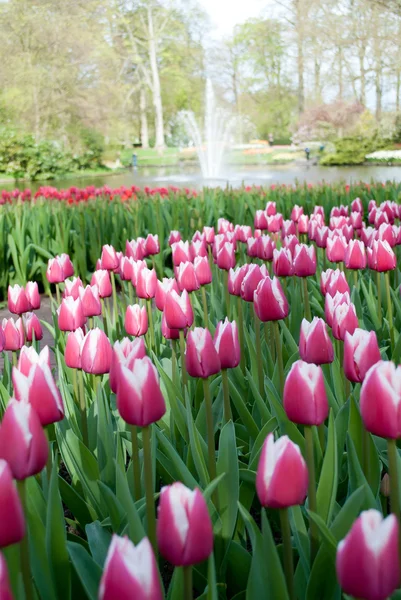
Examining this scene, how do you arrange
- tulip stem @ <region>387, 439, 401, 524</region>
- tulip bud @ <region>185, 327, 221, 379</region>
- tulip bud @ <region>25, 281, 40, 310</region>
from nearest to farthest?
tulip stem @ <region>387, 439, 401, 524</region>, tulip bud @ <region>185, 327, 221, 379</region>, tulip bud @ <region>25, 281, 40, 310</region>

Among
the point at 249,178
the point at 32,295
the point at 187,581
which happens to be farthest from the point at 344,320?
the point at 249,178

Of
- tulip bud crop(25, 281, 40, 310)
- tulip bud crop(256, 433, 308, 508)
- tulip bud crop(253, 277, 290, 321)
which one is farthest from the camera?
tulip bud crop(25, 281, 40, 310)

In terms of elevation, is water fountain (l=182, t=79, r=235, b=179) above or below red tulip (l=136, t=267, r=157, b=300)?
above

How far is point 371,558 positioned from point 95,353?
103 centimetres

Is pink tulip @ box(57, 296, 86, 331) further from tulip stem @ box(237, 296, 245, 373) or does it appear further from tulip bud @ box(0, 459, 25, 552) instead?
tulip bud @ box(0, 459, 25, 552)

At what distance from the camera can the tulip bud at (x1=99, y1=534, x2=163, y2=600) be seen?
602 millimetres

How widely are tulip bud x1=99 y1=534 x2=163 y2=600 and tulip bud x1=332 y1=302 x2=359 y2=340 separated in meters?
1.06

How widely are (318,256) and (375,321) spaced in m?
1.21

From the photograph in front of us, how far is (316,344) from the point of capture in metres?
1.36

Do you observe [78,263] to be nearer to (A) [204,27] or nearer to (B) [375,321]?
(B) [375,321]

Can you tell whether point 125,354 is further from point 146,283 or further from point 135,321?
point 146,283

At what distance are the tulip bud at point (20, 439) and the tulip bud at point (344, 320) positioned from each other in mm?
932

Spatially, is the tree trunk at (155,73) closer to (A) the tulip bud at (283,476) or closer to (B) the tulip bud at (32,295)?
(B) the tulip bud at (32,295)

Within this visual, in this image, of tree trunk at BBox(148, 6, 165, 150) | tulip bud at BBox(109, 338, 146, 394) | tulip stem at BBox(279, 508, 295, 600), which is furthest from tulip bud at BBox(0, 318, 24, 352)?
tree trunk at BBox(148, 6, 165, 150)
